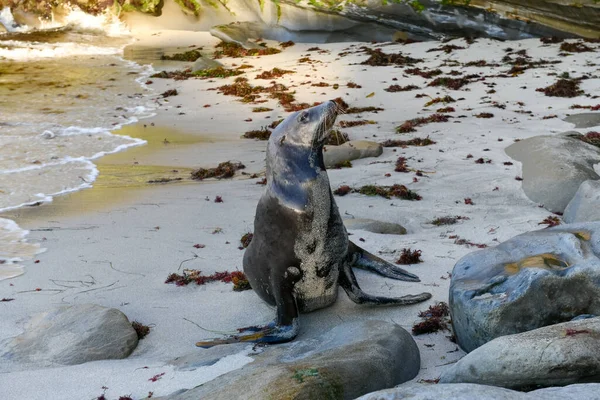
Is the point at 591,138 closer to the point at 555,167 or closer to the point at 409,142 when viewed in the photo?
the point at 555,167

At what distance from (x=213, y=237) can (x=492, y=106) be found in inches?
280

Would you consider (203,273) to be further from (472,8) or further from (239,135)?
(472,8)

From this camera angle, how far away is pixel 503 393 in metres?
2.76

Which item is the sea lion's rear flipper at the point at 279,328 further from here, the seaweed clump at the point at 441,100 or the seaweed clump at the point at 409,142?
the seaweed clump at the point at 441,100

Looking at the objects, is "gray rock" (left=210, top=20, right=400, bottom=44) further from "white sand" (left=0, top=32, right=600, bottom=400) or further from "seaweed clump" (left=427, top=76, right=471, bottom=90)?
"white sand" (left=0, top=32, right=600, bottom=400)

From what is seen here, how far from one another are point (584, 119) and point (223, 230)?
6.48 m

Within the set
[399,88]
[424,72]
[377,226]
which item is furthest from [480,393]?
[424,72]

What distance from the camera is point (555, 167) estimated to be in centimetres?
792

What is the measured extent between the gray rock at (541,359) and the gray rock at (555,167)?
4213 mm

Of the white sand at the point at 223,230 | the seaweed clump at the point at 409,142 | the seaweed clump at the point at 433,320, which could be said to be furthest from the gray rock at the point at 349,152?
the seaweed clump at the point at 433,320

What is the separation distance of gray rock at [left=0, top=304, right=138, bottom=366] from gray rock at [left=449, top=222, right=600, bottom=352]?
7.73 feet

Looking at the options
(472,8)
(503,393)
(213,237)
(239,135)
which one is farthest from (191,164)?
(472,8)

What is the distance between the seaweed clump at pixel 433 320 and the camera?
183 inches

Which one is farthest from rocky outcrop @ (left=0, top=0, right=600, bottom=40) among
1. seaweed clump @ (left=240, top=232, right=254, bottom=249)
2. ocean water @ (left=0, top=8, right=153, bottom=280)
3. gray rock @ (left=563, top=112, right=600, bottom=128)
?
seaweed clump @ (left=240, top=232, right=254, bottom=249)
